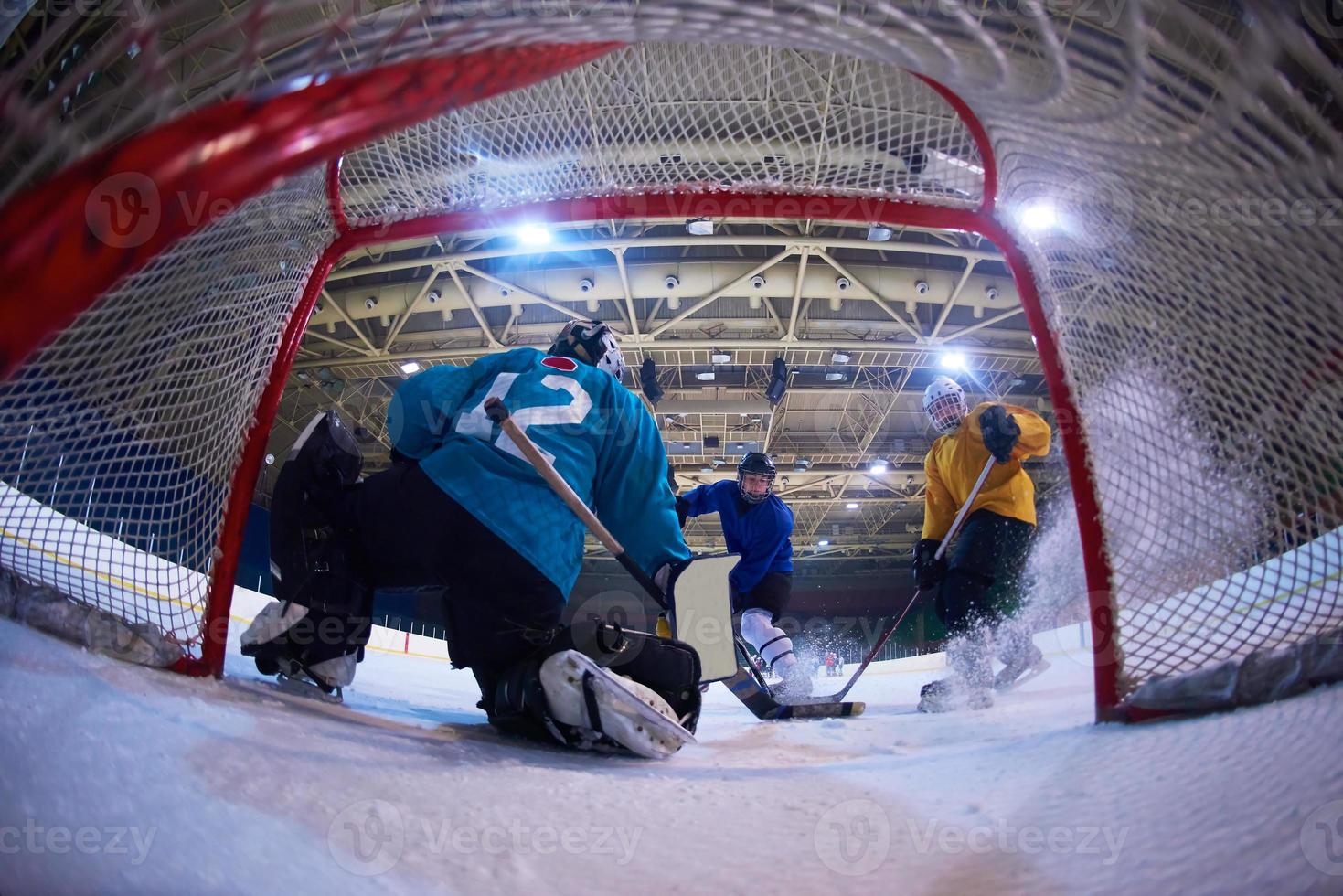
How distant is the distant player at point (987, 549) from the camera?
8.86 feet

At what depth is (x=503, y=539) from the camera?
130cm

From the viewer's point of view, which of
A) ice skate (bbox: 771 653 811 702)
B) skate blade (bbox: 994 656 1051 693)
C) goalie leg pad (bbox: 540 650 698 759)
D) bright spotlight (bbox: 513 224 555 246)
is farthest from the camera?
bright spotlight (bbox: 513 224 555 246)

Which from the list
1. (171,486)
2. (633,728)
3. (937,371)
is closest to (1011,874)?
(633,728)

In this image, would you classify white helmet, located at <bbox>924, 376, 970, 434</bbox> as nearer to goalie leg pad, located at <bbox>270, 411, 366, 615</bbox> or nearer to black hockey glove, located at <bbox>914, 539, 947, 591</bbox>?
black hockey glove, located at <bbox>914, 539, 947, 591</bbox>

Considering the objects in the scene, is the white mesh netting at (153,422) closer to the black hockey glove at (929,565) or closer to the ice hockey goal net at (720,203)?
the ice hockey goal net at (720,203)

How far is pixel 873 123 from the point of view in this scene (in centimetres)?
179

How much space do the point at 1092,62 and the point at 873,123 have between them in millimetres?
993

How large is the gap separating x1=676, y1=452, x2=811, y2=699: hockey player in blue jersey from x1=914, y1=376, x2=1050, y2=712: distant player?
0.72 metres

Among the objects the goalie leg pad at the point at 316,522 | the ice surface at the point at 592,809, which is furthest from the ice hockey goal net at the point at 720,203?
the ice surface at the point at 592,809

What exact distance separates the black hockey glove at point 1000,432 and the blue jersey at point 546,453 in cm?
177

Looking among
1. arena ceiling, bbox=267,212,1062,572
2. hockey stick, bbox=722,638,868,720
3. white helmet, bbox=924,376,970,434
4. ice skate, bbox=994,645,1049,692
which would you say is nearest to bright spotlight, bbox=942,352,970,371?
arena ceiling, bbox=267,212,1062,572

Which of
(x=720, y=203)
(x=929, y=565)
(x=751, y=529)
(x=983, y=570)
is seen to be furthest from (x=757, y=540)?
(x=720, y=203)

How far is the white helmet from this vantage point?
3.12 meters

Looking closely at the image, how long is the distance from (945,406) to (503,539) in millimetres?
2554
